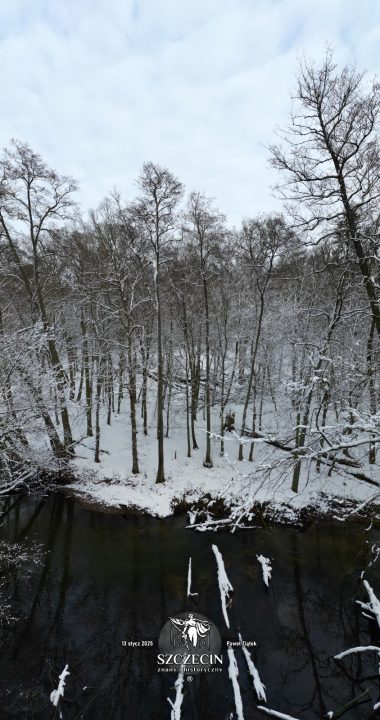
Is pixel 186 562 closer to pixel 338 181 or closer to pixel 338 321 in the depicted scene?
pixel 338 321

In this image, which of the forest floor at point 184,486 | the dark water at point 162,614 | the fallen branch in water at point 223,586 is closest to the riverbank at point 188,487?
the forest floor at point 184,486

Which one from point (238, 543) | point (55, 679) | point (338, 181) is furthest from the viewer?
point (238, 543)

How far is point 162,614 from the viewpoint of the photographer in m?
8.84

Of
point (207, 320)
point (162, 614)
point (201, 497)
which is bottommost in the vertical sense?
point (201, 497)

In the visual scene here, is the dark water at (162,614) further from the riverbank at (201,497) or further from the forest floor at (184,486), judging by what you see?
the forest floor at (184,486)

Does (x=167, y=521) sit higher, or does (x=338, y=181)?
(x=338, y=181)

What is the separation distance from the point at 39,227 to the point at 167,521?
14.3 meters

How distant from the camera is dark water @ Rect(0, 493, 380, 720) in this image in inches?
267

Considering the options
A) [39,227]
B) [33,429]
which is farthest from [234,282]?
[33,429]

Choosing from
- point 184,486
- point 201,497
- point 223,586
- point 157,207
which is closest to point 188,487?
point 184,486

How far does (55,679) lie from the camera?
707 cm

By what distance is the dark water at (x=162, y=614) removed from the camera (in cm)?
678

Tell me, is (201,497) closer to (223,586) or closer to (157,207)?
(223,586)

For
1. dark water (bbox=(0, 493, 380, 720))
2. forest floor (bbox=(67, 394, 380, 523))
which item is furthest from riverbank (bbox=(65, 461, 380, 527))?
dark water (bbox=(0, 493, 380, 720))
